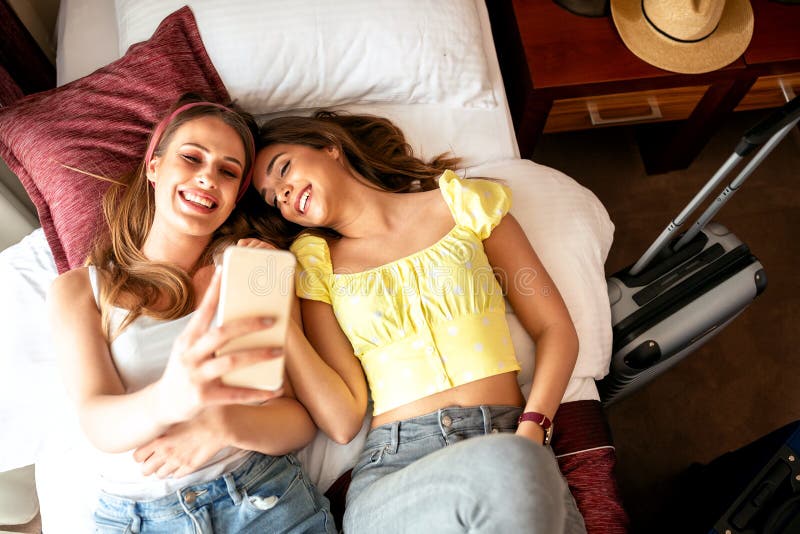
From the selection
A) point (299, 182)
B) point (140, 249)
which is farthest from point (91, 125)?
point (299, 182)

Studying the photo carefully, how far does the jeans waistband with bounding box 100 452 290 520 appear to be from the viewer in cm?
109

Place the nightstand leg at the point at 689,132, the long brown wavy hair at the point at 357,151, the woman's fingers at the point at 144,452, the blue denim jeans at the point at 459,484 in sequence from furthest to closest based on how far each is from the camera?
1. the nightstand leg at the point at 689,132
2. the long brown wavy hair at the point at 357,151
3. the woman's fingers at the point at 144,452
4. the blue denim jeans at the point at 459,484

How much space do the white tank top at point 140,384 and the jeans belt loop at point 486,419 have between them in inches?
Result: 18.4

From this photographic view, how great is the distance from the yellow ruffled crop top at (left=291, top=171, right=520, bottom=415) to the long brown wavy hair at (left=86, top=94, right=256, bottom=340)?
219 millimetres

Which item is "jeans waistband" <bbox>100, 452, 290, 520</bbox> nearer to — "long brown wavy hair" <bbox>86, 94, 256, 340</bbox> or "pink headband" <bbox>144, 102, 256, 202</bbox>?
"long brown wavy hair" <bbox>86, 94, 256, 340</bbox>

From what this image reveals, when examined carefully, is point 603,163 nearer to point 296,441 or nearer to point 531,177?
point 531,177

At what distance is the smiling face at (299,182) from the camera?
125 cm

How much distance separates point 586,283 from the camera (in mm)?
1386

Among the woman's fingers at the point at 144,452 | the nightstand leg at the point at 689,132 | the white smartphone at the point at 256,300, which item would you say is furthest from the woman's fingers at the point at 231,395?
the nightstand leg at the point at 689,132

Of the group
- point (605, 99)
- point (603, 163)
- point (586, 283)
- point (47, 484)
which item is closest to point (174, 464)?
point (47, 484)

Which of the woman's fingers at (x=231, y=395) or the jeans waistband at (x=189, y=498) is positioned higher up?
the woman's fingers at (x=231, y=395)

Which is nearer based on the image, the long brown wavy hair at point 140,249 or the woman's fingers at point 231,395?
the woman's fingers at point 231,395

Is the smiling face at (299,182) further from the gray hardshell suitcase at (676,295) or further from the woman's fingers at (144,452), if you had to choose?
the gray hardshell suitcase at (676,295)

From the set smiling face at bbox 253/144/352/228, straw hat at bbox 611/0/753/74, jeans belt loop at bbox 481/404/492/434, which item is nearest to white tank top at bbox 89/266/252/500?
smiling face at bbox 253/144/352/228
